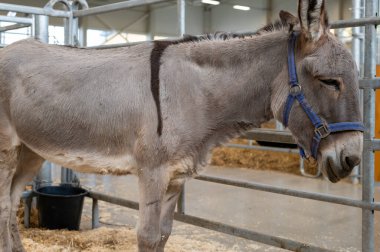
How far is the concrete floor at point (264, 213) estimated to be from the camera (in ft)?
14.2

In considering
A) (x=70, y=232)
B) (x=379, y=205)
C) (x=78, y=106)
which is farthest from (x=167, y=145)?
(x=70, y=232)

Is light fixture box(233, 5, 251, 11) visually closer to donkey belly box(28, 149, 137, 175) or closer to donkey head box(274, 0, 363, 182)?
donkey belly box(28, 149, 137, 175)

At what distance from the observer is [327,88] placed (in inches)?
76.2

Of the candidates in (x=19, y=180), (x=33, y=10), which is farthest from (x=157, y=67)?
(x=33, y=10)

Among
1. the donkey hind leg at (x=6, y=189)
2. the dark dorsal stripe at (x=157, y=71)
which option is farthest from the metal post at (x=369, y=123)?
the donkey hind leg at (x=6, y=189)

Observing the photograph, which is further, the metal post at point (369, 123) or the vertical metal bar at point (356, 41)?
the vertical metal bar at point (356, 41)

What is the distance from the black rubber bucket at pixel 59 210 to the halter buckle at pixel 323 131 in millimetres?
2658

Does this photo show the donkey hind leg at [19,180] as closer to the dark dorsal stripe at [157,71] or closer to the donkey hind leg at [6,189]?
the donkey hind leg at [6,189]

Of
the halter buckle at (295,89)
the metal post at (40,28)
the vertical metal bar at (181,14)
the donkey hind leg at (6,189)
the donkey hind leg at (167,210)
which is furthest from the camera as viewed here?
the metal post at (40,28)

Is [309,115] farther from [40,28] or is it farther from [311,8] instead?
[40,28]

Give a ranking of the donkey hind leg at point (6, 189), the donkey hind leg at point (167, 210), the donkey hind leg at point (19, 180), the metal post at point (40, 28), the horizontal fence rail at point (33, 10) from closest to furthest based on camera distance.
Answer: the donkey hind leg at point (167, 210) → the donkey hind leg at point (6, 189) → the donkey hind leg at point (19, 180) → the horizontal fence rail at point (33, 10) → the metal post at point (40, 28)

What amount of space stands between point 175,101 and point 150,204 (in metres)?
0.55

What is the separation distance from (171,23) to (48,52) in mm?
17205

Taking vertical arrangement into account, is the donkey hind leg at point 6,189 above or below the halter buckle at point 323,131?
below
